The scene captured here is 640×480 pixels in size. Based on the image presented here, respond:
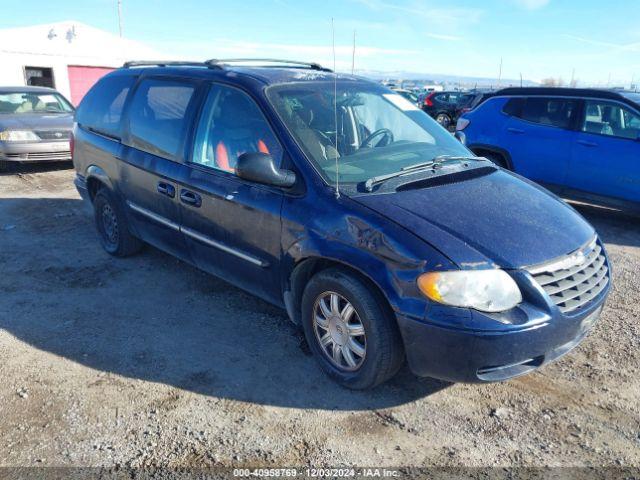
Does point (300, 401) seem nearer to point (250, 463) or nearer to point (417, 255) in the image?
point (250, 463)

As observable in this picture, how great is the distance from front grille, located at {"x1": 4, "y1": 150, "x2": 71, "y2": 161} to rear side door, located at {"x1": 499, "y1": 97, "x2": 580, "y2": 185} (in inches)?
299

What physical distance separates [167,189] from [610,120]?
5.55m

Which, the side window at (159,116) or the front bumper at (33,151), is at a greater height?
the side window at (159,116)

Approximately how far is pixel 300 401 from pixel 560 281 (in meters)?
1.59

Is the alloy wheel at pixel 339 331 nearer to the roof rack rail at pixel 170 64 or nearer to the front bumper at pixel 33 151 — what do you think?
the roof rack rail at pixel 170 64

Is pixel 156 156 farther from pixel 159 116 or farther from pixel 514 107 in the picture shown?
pixel 514 107

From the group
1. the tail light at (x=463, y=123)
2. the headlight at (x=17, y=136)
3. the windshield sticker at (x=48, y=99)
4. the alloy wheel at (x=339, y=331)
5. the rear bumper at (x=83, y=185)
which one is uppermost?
the windshield sticker at (x=48, y=99)

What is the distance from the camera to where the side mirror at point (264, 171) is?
3141 mm

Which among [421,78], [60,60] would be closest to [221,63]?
[60,60]

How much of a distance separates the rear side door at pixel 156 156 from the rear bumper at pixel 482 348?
2.20m

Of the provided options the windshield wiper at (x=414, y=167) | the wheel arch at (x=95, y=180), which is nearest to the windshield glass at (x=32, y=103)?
the wheel arch at (x=95, y=180)

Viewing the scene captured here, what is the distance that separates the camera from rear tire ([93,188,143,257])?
197 inches

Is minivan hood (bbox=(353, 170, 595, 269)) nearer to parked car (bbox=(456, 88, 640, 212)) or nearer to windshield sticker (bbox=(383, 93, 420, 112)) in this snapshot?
windshield sticker (bbox=(383, 93, 420, 112))

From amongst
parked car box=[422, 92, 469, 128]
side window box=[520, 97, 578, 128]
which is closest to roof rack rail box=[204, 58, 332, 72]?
side window box=[520, 97, 578, 128]
